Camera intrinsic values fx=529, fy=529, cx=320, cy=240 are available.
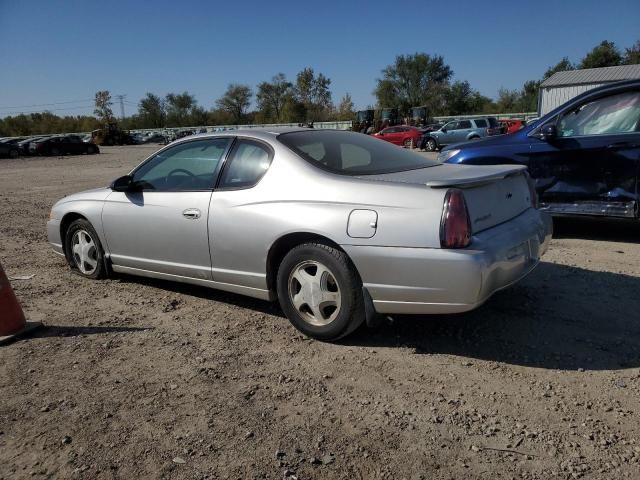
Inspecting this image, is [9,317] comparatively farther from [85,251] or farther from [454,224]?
[454,224]

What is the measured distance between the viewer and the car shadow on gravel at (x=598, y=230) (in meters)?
6.29

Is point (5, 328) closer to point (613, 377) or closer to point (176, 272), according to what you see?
point (176, 272)

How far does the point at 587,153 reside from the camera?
595cm

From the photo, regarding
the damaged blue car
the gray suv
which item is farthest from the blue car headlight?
the gray suv

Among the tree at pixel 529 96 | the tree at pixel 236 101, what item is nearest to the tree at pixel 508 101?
the tree at pixel 529 96

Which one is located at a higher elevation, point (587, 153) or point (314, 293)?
point (587, 153)

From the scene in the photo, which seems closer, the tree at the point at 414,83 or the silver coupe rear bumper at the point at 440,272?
the silver coupe rear bumper at the point at 440,272

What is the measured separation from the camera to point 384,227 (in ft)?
10.5

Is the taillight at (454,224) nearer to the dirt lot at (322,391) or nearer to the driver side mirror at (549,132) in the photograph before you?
the dirt lot at (322,391)

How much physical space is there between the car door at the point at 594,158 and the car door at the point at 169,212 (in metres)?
4.01

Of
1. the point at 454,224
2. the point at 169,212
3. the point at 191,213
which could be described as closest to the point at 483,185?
the point at 454,224

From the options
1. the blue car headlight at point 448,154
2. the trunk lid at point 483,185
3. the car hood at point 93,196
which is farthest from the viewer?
the blue car headlight at point 448,154

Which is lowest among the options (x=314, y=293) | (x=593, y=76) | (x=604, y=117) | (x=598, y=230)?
(x=598, y=230)

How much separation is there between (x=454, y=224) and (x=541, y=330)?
122 centimetres
